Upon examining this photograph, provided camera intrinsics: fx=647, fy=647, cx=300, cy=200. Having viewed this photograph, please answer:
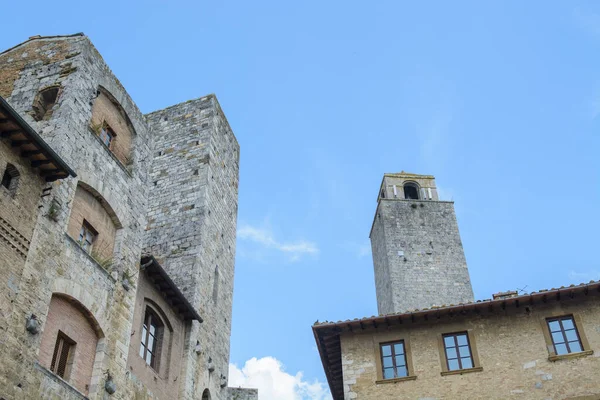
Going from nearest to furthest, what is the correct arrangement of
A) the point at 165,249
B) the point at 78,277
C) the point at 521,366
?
the point at 78,277 < the point at 521,366 < the point at 165,249

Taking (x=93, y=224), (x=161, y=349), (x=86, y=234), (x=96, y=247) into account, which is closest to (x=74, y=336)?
(x=96, y=247)

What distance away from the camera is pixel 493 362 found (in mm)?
15812

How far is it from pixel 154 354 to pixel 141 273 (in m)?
2.23

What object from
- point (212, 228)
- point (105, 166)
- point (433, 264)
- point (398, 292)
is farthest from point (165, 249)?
point (433, 264)

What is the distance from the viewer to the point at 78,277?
1333cm

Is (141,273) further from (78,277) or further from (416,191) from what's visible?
(416,191)

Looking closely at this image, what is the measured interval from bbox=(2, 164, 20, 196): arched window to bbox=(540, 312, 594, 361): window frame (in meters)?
12.5

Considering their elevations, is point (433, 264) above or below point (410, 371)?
above

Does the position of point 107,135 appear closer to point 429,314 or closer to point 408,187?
point 429,314

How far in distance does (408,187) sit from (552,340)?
28811 millimetres

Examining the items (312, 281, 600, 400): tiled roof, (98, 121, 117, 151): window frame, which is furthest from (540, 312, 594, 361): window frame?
(98, 121, 117, 151): window frame

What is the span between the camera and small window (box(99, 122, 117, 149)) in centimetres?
1621

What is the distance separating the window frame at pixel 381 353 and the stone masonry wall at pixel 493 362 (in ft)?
0.09

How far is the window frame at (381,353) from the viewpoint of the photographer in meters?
16.1
